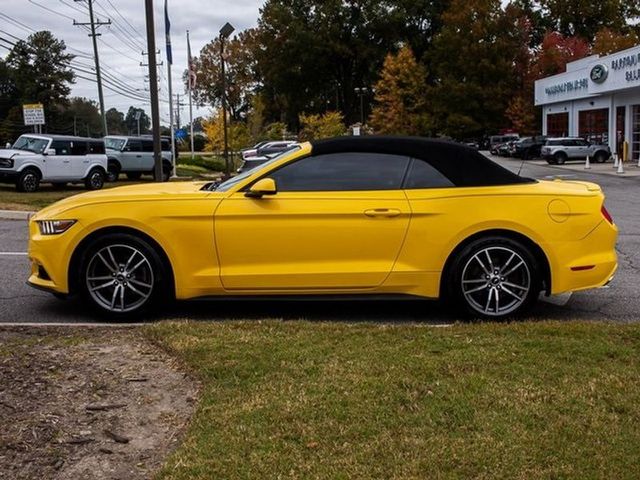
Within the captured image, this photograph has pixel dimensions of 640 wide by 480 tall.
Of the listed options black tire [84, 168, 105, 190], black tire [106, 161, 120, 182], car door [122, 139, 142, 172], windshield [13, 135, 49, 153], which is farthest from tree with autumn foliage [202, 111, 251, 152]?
windshield [13, 135, 49, 153]

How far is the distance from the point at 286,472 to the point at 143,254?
3.19 meters

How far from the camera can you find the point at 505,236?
5.88 meters

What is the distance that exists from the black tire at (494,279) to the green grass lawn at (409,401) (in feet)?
1.82

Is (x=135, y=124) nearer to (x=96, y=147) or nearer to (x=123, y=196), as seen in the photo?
(x=96, y=147)

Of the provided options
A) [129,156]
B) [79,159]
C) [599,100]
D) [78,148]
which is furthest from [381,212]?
[599,100]

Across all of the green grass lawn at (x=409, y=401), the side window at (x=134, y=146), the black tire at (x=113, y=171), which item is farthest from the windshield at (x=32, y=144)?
the green grass lawn at (x=409, y=401)

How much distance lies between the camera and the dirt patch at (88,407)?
128 inches

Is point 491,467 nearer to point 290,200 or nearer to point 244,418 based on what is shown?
point 244,418

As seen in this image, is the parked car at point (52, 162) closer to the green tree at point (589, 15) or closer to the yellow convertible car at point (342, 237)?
the yellow convertible car at point (342, 237)

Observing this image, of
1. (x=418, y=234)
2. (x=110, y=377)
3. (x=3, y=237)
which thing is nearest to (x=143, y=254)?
(x=110, y=377)

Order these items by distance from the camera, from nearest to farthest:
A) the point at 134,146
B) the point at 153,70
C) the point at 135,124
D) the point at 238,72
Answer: the point at 153,70 → the point at 134,146 → the point at 238,72 → the point at 135,124

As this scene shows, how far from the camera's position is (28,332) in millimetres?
5375

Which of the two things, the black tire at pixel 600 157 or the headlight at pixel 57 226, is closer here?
the headlight at pixel 57 226

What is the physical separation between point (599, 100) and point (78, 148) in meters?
36.3
